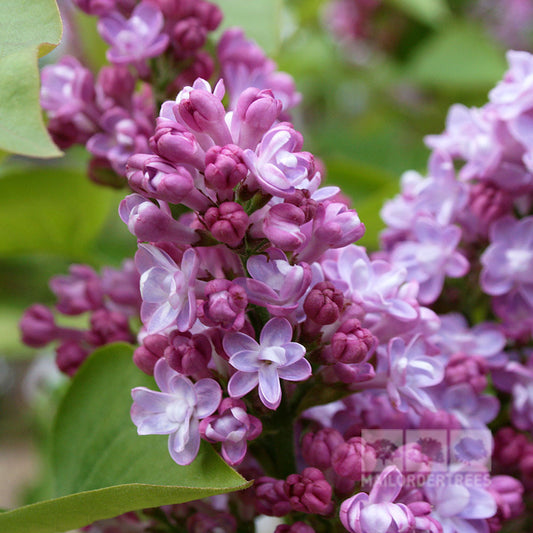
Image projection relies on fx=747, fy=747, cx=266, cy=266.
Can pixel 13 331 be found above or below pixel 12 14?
below

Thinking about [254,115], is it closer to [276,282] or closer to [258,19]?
[276,282]

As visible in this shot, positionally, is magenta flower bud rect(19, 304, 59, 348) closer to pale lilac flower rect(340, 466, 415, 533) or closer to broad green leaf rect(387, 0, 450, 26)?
pale lilac flower rect(340, 466, 415, 533)

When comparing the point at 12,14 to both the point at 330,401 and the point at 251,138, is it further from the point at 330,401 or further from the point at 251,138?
the point at 330,401

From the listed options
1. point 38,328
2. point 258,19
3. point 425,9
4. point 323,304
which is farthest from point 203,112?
point 425,9

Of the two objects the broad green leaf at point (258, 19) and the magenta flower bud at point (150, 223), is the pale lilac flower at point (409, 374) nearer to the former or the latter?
the magenta flower bud at point (150, 223)

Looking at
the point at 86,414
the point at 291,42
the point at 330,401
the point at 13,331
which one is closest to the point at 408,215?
the point at 330,401
